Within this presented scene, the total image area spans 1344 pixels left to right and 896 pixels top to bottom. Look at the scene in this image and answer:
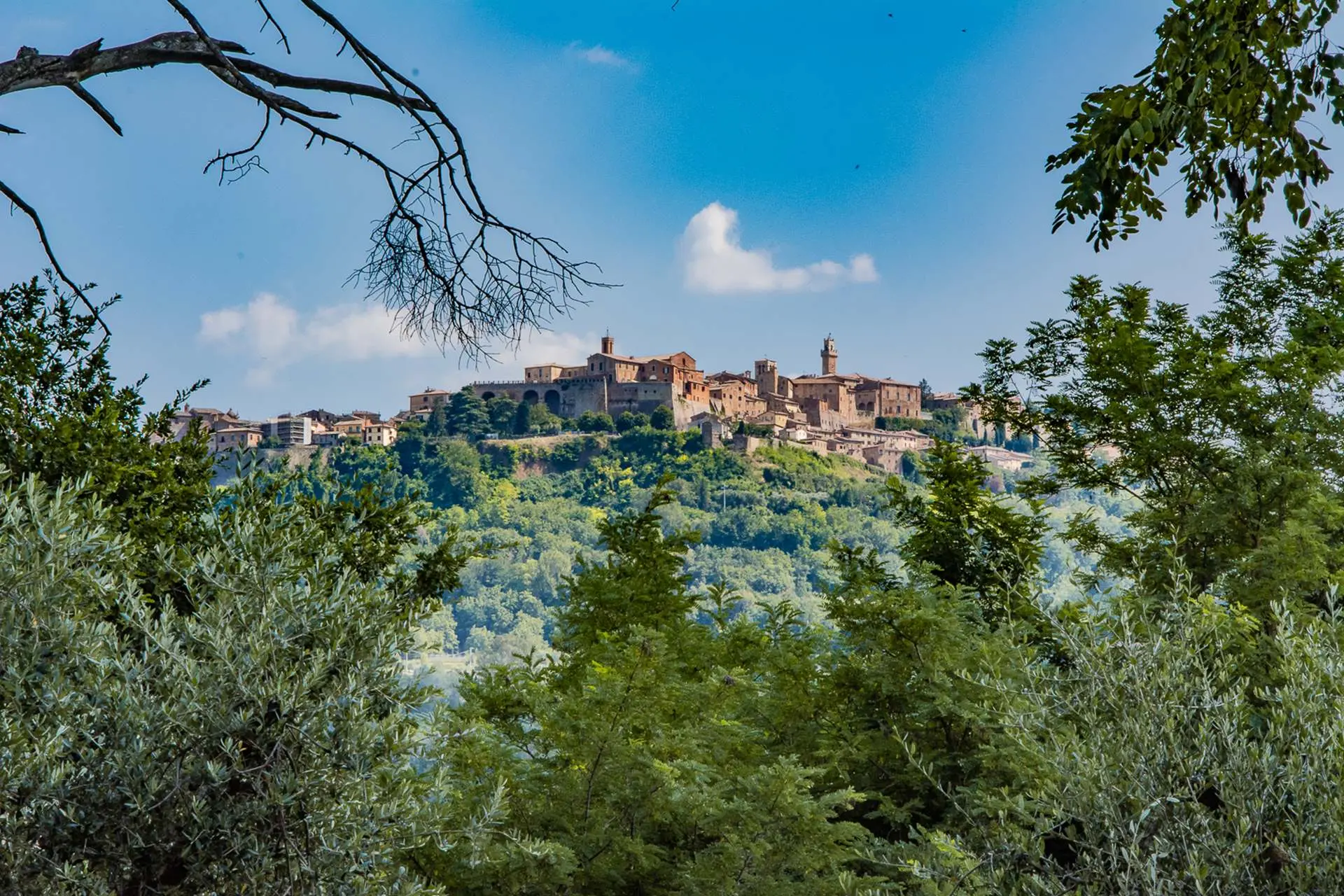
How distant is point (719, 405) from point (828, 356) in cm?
1762

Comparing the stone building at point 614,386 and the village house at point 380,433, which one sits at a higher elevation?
the stone building at point 614,386

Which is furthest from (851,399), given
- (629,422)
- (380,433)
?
(380,433)

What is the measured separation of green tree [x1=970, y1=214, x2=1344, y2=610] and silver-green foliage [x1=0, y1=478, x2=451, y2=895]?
22.7 feet

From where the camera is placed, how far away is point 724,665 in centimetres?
885

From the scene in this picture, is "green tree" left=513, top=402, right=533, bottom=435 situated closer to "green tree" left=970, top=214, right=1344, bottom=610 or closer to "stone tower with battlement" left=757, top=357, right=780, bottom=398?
"stone tower with battlement" left=757, top=357, right=780, bottom=398

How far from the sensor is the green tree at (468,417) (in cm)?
9538

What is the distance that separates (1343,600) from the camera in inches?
280

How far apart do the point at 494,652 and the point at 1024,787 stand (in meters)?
63.9

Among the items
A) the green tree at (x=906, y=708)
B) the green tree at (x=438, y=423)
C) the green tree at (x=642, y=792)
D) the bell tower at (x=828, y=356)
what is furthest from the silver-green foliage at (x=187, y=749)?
the bell tower at (x=828, y=356)

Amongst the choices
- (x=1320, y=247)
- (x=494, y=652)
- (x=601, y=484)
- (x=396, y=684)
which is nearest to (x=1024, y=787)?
(x=396, y=684)

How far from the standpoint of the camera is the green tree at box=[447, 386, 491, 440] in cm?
9538

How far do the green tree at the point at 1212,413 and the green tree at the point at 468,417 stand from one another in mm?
84424

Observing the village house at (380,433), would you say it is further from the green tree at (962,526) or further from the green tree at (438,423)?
the green tree at (962,526)

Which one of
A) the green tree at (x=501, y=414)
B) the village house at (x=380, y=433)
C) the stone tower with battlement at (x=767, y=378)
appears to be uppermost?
the stone tower with battlement at (x=767, y=378)
